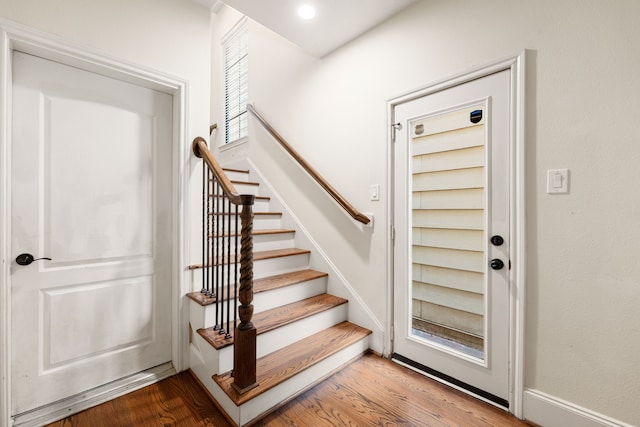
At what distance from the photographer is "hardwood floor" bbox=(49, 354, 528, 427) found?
4.78 feet

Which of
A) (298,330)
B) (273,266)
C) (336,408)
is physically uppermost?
(273,266)

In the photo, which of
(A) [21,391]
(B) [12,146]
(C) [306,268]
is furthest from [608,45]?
(A) [21,391]

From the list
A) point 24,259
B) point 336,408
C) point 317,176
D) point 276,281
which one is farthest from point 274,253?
point 24,259

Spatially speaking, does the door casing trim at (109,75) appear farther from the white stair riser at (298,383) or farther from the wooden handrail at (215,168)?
the white stair riser at (298,383)

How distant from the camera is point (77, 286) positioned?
5.22ft

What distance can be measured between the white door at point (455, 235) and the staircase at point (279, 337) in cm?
→ 51

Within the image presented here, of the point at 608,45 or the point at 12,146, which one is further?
the point at 12,146

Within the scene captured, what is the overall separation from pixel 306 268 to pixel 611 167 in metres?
2.16

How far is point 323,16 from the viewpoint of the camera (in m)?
1.99

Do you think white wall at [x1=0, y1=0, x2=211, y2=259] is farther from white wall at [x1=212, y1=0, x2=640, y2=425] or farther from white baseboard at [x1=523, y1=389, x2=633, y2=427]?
white baseboard at [x1=523, y1=389, x2=633, y2=427]

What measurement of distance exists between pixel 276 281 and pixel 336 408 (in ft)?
3.19

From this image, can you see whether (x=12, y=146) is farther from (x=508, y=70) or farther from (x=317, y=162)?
(x=508, y=70)

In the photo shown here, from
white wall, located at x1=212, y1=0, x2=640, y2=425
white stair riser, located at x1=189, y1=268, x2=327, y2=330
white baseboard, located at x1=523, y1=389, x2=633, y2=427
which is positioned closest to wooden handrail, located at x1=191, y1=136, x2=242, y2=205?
white stair riser, located at x1=189, y1=268, x2=327, y2=330

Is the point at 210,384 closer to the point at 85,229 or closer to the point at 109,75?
the point at 85,229
